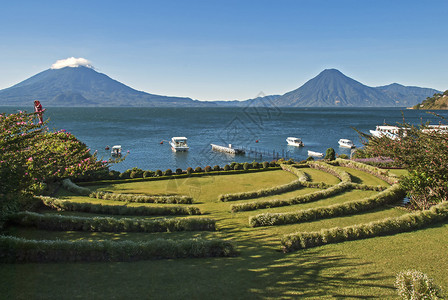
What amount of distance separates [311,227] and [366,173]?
1978 cm

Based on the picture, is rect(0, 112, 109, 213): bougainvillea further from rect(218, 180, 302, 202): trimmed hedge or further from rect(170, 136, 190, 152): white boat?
rect(170, 136, 190, 152): white boat

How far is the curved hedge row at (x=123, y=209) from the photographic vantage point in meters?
18.8

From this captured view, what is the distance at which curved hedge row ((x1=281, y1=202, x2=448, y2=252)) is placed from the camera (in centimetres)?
1300

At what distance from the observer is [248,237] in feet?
48.4

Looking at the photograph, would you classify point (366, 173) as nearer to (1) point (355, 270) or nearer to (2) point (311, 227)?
(2) point (311, 227)

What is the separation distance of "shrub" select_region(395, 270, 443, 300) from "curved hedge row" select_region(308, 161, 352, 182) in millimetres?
19977

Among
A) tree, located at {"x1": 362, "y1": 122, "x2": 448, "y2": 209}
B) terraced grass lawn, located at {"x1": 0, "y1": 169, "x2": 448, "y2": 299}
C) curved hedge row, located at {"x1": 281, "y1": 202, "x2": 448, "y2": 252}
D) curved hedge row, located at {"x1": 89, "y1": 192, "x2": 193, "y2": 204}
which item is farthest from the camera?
curved hedge row, located at {"x1": 89, "y1": 192, "x2": 193, "y2": 204}

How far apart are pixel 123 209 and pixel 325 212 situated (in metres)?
12.7

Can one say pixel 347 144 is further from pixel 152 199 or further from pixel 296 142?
pixel 152 199

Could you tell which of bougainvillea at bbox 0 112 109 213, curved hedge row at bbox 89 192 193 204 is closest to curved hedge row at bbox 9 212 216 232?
bougainvillea at bbox 0 112 109 213

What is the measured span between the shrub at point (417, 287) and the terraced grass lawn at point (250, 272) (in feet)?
3.39

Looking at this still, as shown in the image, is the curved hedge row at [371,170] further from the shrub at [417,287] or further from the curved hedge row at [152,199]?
the shrub at [417,287]

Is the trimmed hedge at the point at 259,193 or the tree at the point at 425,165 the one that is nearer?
the tree at the point at 425,165

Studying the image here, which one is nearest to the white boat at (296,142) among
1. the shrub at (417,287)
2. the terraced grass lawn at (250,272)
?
the terraced grass lawn at (250,272)
